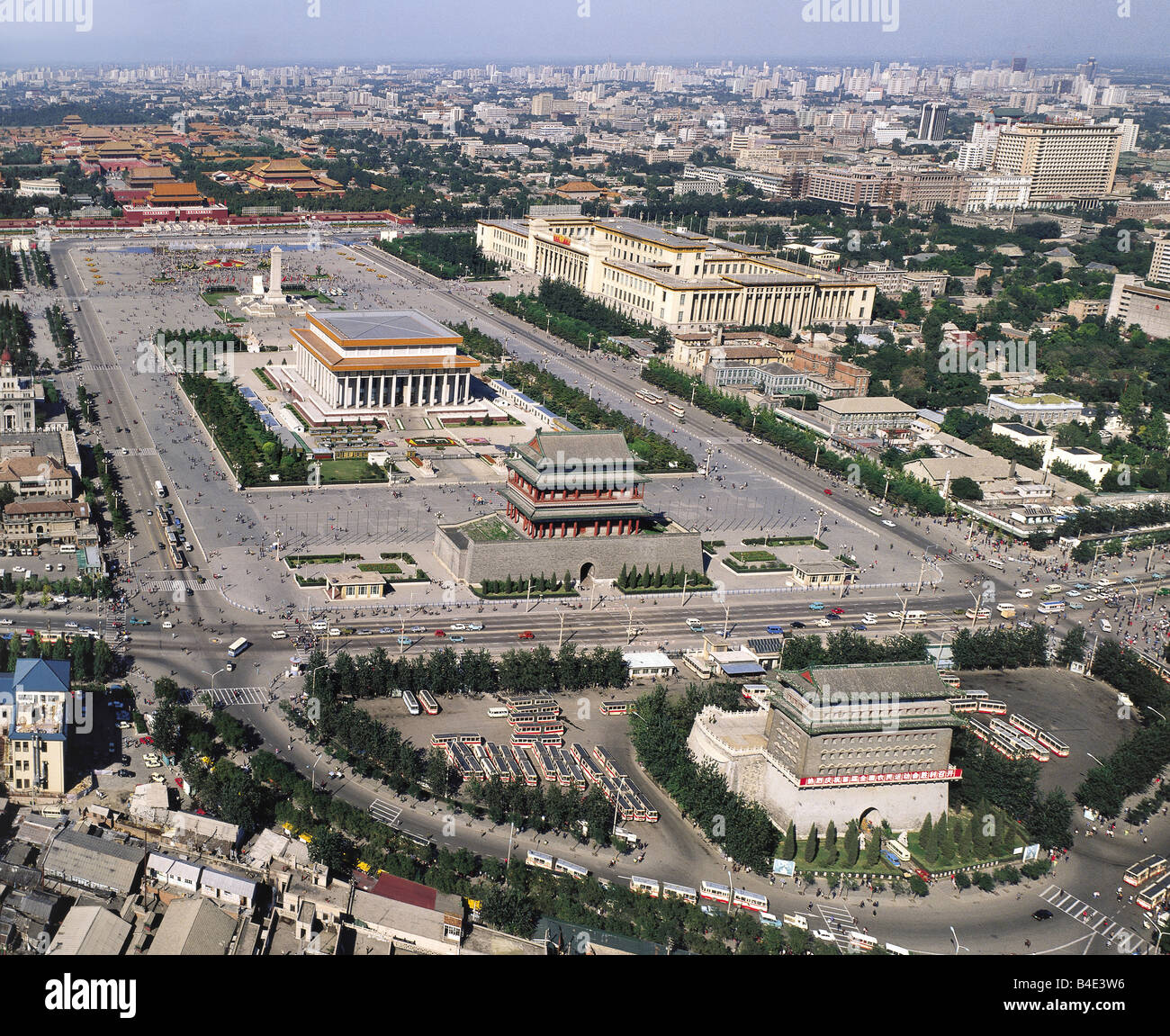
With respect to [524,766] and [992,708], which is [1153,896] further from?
[524,766]

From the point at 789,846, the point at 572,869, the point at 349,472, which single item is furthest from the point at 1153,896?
the point at 349,472

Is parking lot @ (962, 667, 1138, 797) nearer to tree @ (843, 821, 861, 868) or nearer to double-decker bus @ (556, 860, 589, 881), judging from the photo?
tree @ (843, 821, 861, 868)

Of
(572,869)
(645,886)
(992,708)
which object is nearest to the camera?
(645,886)

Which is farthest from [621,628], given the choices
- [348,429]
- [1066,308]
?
[1066,308]

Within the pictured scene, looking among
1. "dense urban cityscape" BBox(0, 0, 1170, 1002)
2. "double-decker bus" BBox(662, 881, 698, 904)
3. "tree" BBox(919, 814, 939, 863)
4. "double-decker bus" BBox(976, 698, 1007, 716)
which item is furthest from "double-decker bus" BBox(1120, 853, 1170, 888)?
"double-decker bus" BBox(662, 881, 698, 904)

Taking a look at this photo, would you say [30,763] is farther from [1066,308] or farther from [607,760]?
[1066,308]
